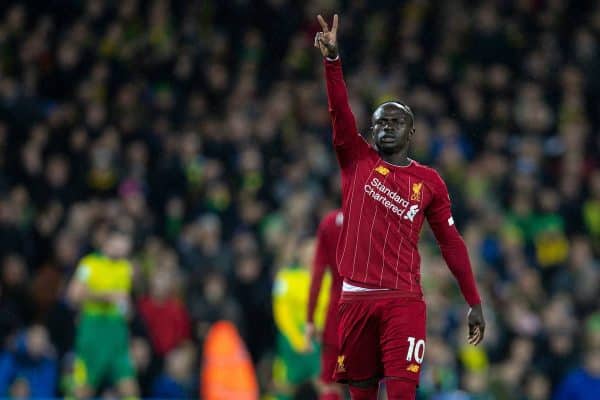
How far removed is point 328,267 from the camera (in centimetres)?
930

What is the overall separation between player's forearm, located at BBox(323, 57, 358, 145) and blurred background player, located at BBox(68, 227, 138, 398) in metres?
5.96

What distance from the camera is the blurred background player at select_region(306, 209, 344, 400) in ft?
29.7

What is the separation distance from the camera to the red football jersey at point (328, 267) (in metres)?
9.05

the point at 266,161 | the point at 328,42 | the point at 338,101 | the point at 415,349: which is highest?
the point at 266,161

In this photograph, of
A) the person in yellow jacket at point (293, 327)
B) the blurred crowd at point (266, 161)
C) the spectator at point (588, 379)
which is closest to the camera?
the person in yellow jacket at point (293, 327)

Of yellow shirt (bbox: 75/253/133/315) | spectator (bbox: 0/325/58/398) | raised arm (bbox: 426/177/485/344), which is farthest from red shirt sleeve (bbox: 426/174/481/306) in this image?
spectator (bbox: 0/325/58/398)

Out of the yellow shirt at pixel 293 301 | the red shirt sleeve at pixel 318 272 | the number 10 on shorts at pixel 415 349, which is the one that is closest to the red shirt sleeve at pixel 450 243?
the number 10 on shorts at pixel 415 349

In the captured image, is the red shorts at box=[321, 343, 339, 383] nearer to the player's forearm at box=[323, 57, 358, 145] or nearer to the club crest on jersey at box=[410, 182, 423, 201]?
the club crest on jersey at box=[410, 182, 423, 201]

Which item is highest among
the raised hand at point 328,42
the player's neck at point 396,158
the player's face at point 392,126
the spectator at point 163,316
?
the raised hand at point 328,42

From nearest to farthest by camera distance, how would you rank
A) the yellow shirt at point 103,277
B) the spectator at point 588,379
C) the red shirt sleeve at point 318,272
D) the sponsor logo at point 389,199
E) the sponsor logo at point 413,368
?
the sponsor logo at point 413,368 < the sponsor logo at point 389,199 < the red shirt sleeve at point 318,272 < the spectator at point 588,379 < the yellow shirt at point 103,277

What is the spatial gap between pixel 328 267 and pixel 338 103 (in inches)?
100

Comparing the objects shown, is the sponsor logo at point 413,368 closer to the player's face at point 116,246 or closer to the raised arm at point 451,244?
the raised arm at point 451,244

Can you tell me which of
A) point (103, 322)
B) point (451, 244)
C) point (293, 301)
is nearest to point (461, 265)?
point (451, 244)

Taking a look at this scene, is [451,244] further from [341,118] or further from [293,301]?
[293,301]
